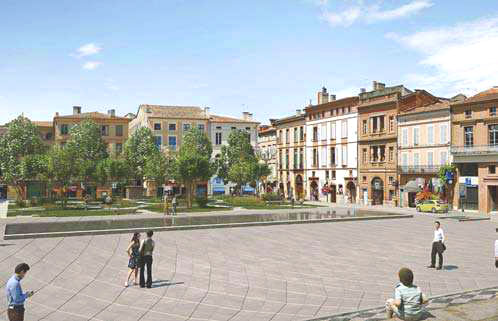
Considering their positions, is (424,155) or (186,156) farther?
(424,155)

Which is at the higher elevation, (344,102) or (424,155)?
(344,102)

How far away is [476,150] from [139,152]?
45.8 meters

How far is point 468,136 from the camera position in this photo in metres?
47.0

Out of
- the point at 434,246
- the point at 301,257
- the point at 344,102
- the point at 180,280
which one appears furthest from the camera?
the point at 344,102

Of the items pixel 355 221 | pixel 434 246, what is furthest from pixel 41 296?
pixel 355 221

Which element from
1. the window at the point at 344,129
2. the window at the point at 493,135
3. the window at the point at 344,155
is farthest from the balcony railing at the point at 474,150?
the window at the point at 344,129

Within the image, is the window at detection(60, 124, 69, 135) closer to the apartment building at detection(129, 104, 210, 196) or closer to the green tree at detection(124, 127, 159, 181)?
the apartment building at detection(129, 104, 210, 196)

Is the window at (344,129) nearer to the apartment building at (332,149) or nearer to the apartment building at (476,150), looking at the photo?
the apartment building at (332,149)

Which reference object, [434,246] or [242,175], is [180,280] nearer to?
[434,246]

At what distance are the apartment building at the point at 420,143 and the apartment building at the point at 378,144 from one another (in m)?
1.00

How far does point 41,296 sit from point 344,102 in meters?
53.7

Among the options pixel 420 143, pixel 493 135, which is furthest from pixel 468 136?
pixel 420 143

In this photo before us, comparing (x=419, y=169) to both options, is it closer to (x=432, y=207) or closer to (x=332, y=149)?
(x=432, y=207)

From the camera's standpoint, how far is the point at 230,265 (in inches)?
687
